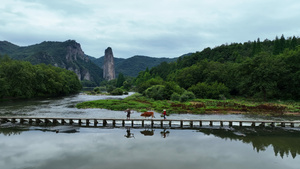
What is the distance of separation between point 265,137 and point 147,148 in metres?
14.0

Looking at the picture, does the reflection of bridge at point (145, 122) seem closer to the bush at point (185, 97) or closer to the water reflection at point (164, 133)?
the water reflection at point (164, 133)

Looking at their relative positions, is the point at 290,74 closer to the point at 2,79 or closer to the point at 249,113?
the point at 249,113

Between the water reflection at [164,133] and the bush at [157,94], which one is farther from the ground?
the bush at [157,94]

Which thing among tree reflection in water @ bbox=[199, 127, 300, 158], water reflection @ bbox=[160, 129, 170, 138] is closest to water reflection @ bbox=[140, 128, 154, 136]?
water reflection @ bbox=[160, 129, 170, 138]

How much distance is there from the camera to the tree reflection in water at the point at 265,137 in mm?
18219

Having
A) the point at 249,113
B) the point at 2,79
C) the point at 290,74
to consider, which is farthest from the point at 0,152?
the point at 290,74

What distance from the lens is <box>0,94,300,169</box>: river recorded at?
1454 centimetres

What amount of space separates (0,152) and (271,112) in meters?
41.8

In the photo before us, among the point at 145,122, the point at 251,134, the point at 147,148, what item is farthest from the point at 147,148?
the point at 251,134

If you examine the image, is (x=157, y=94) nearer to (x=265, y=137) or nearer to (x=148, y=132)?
(x=148, y=132)

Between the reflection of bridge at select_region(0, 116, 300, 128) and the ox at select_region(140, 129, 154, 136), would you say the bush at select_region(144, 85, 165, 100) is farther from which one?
the ox at select_region(140, 129, 154, 136)

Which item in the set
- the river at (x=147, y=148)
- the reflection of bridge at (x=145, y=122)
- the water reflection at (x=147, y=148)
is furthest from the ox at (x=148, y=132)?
the reflection of bridge at (x=145, y=122)

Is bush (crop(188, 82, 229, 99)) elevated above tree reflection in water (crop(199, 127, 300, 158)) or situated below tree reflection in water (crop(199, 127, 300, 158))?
above

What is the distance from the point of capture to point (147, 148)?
1764 cm
